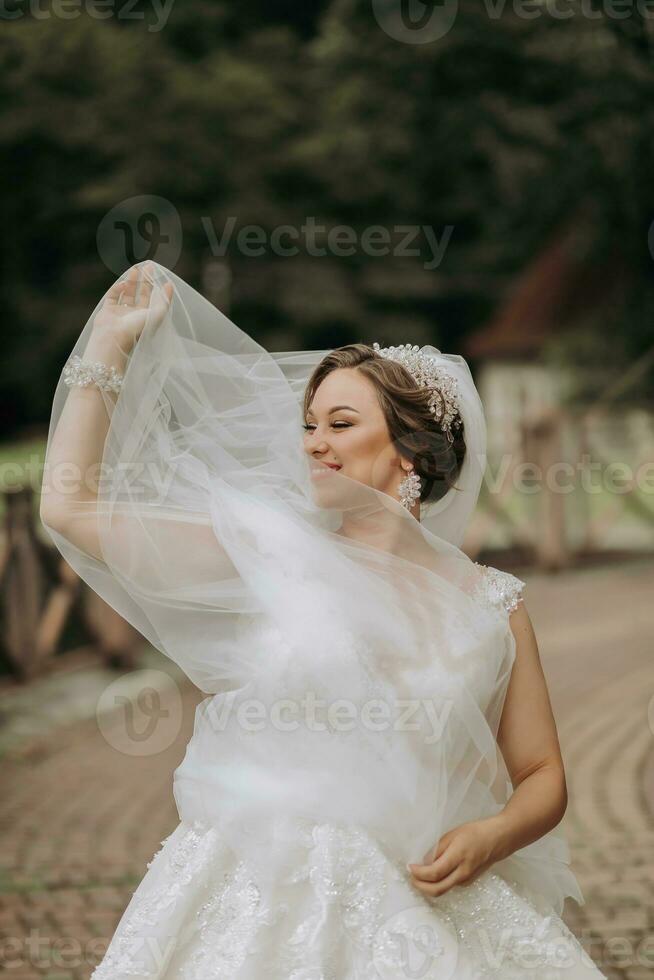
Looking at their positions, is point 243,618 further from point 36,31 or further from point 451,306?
point 451,306

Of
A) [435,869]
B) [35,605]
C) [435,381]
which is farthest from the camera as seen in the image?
[35,605]

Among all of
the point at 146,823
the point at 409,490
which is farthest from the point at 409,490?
the point at 146,823

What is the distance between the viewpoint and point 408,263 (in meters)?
26.9

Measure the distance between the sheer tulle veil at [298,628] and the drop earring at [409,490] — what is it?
0.23 ft

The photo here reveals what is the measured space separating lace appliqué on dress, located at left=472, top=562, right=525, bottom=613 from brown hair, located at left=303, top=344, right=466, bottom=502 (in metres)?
0.26

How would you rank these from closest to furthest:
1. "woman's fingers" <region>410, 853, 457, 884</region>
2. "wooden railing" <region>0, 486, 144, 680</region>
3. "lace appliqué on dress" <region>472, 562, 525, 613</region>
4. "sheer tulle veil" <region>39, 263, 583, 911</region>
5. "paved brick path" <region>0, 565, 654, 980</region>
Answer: "woman's fingers" <region>410, 853, 457, 884</region>, "sheer tulle veil" <region>39, 263, 583, 911</region>, "lace appliqué on dress" <region>472, 562, 525, 613</region>, "paved brick path" <region>0, 565, 654, 980</region>, "wooden railing" <region>0, 486, 144, 680</region>

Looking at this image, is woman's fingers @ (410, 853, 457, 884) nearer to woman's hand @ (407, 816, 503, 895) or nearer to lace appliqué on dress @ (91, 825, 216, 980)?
woman's hand @ (407, 816, 503, 895)

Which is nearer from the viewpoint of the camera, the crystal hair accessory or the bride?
the bride

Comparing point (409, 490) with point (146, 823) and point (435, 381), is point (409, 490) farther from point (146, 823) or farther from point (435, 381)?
point (146, 823)

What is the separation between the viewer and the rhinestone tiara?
2.80 m

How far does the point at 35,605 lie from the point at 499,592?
6411 mm

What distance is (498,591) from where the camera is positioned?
2689 millimetres

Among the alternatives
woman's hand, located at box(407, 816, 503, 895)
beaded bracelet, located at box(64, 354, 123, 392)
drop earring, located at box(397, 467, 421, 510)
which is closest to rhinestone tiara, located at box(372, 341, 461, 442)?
drop earring, located at box(397, 467, 421, 510)

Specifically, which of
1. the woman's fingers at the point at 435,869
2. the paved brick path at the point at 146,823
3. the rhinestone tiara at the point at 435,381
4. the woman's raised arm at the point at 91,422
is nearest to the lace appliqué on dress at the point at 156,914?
the woman's fingers at the point at 435,869
